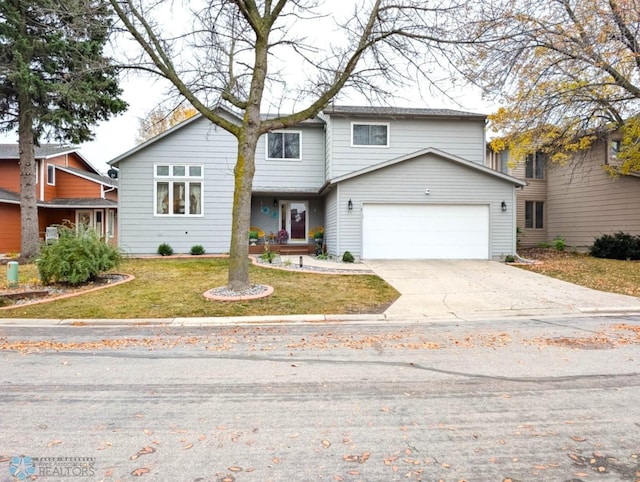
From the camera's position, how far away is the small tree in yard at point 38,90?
13414 millimetres

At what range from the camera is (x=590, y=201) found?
1966 cm

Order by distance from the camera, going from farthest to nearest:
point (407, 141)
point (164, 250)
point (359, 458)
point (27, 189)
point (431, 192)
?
point (407, 141) < point (164, 250) < point (27, 189) < point (431, 192) < point (359, 458)

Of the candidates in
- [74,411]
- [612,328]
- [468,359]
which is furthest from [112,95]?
[612,328]

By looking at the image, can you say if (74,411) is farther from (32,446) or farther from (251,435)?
(251,435)

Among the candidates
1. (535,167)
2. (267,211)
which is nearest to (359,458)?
(267,211)

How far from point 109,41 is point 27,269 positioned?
8316 mm

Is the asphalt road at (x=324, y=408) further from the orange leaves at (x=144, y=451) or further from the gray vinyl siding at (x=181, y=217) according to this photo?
the gray vinyl siding at (x=181, y=217)

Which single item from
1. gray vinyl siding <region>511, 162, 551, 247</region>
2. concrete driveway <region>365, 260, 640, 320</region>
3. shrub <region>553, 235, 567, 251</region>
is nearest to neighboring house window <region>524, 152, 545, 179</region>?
gray vinyl siding <region>511, 162, 551, 247</region>

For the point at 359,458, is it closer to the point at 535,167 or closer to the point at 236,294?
the point at 236,294

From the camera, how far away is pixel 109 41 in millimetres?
10133

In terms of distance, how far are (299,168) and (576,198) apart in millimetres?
14674

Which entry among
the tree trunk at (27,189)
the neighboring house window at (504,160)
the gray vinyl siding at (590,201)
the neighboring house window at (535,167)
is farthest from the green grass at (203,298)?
the neighboring house window at (535,167)

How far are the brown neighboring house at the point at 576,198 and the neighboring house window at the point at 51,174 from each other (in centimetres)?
2642

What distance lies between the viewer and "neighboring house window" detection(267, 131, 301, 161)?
1745 centimetres
